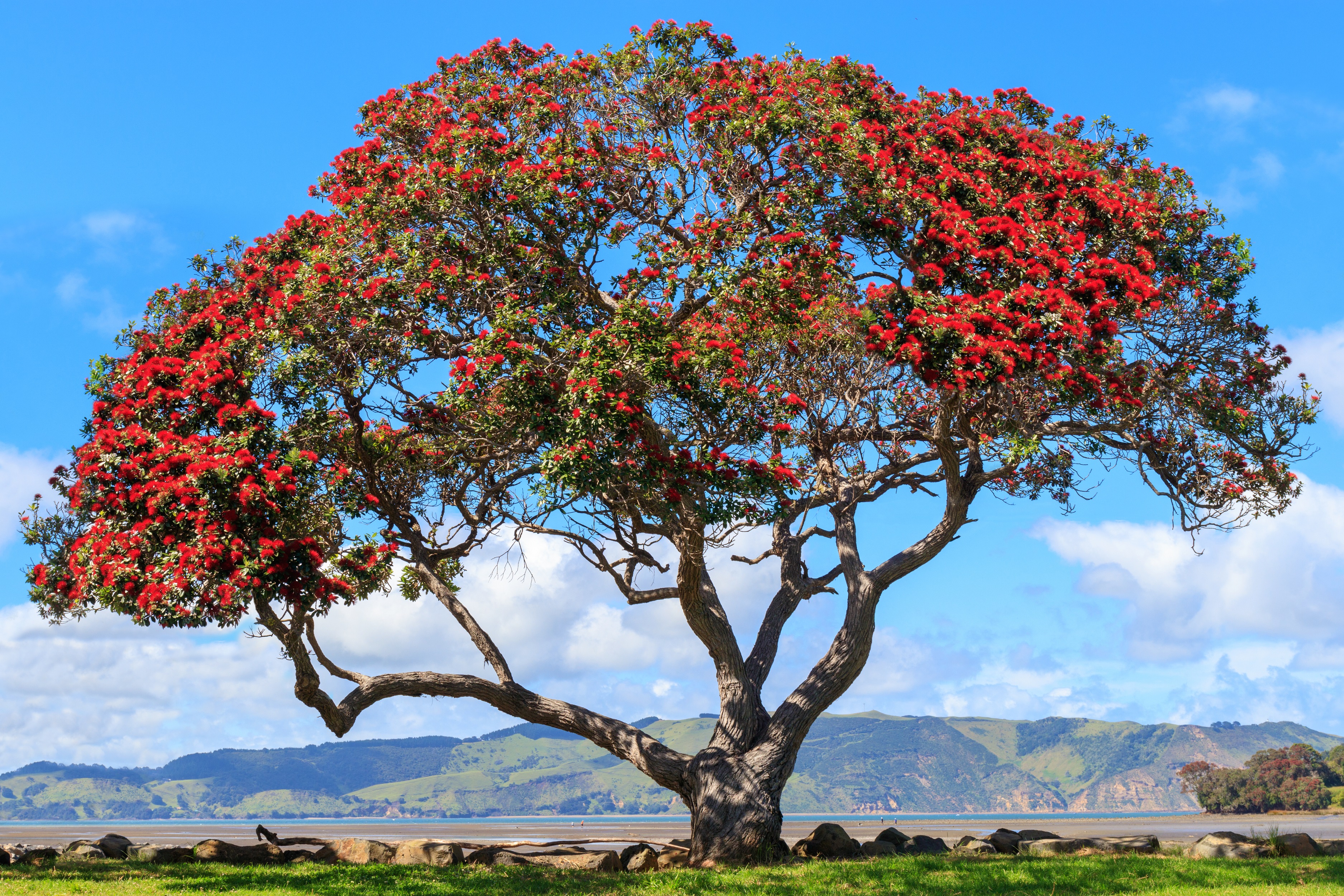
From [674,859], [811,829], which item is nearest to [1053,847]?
[674,859]

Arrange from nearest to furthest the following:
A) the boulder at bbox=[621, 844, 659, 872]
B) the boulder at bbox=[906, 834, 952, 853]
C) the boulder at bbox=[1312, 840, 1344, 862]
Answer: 1. the boulder at bbox=[621, 844, 659, 872]
2. the boulder at bbox=[1312, 840, 1344, 862]
3. the boulder at bbox=[906, 834, 952, 853]

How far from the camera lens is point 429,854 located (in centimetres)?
2017

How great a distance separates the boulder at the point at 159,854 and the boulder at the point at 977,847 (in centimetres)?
1648

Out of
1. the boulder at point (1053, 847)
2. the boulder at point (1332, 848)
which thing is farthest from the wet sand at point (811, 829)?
the boulder at point (1053, 847)

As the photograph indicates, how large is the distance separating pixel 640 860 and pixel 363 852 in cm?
607

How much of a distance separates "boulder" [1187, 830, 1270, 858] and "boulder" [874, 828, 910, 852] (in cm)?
572

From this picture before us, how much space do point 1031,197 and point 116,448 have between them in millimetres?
16575

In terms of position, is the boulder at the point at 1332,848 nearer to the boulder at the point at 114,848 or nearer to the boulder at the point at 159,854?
the boulder at the point at 114,848

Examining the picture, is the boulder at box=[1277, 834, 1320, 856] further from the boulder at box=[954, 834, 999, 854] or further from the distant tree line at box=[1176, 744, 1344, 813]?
the distant tree line at box=[1176, 744, 1344, 813]

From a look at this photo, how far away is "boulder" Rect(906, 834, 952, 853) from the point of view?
2103cm

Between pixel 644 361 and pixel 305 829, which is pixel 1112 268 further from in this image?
pixel 305 829

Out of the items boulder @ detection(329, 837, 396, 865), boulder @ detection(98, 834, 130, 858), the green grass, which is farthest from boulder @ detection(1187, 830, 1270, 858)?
boulder @ detection(98, 834, 130, 858)

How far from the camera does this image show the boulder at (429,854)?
65.5 feet

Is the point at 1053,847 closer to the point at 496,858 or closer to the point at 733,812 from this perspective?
the point at 733,812
